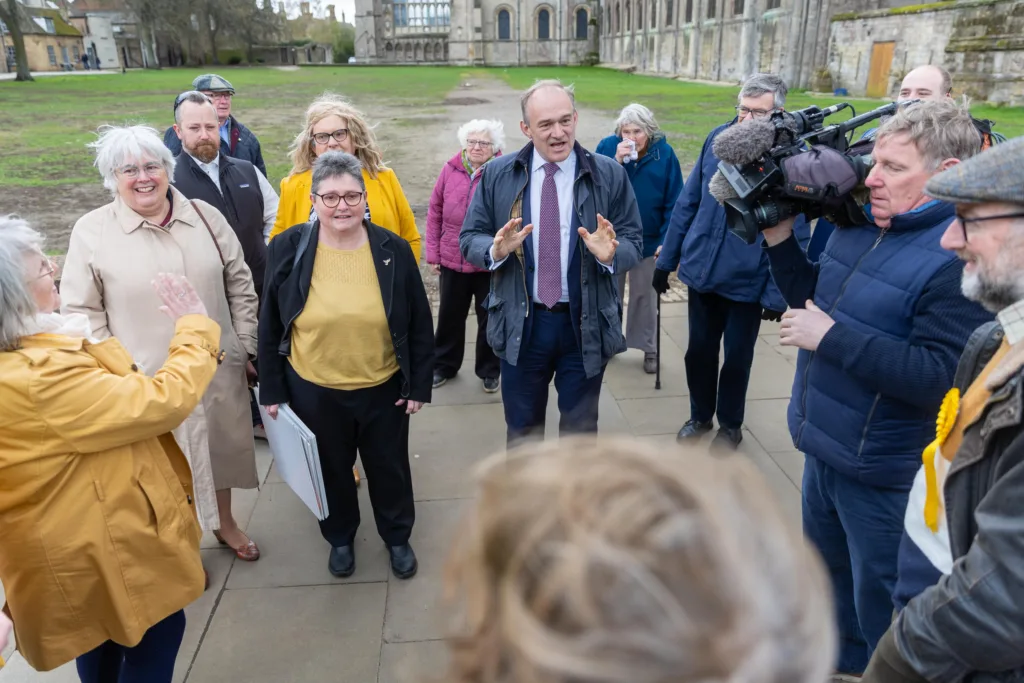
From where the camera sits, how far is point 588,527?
2.21ft

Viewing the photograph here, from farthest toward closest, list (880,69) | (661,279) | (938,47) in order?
(880,69)
(938,47)
(661,279)

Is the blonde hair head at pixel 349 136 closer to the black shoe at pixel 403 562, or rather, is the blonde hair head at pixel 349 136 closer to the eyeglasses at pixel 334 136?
the eyeglasses at pixel 334 136

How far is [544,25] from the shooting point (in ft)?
229

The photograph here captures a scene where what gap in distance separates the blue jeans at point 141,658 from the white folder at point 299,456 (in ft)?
2.32

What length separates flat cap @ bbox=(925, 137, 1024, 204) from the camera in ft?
4.69

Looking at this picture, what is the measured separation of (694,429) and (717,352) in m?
0.53

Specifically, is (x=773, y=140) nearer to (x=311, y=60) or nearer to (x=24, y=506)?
(x=24, y=506)

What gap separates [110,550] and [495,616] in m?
1.81

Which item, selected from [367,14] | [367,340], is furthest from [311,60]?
[367,340]

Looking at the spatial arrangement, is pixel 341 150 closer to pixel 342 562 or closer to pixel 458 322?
pixel 458 322

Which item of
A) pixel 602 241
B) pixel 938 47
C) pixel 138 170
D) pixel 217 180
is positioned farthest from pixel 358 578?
pixel 938 47

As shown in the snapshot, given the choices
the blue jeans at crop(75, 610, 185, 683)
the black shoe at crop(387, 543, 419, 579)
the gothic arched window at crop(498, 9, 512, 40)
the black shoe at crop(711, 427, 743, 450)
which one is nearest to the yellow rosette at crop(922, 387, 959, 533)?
the black shoe at crop(387, 543, 419, 579)

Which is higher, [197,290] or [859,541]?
[197,290]

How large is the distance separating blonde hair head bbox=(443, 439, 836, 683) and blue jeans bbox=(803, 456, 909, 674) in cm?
179
